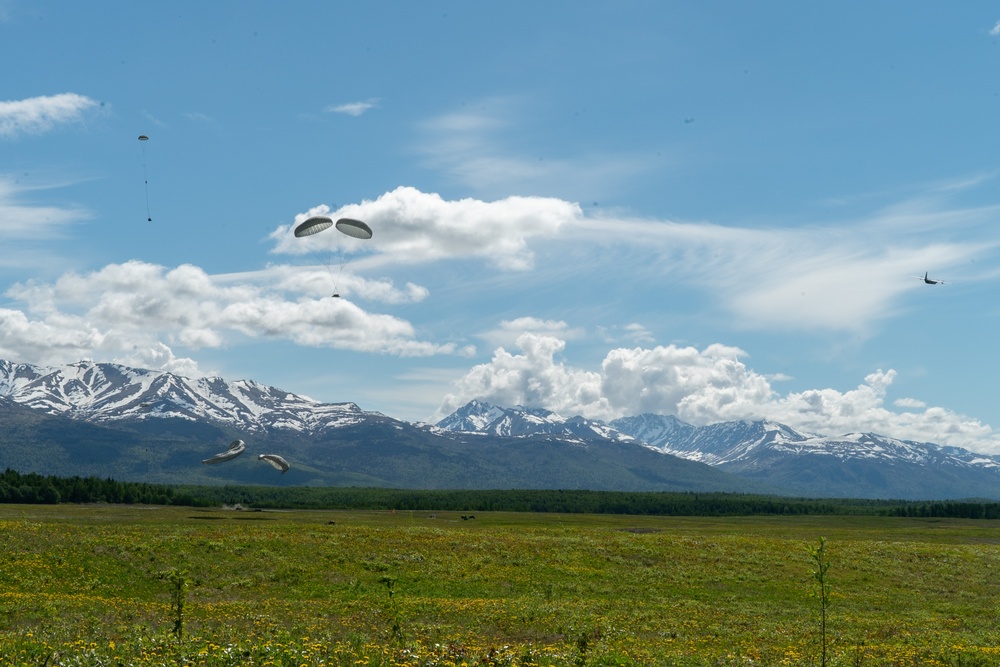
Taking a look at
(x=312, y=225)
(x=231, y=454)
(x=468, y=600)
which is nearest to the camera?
(x=468, y=600)

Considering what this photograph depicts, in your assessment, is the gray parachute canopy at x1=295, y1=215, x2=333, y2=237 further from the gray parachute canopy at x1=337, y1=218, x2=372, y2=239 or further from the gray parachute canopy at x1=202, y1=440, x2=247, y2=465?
the gray parachute canopy at x1=202, y1=440, x2=247, y2=465

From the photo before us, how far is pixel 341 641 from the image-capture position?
29.0 metres

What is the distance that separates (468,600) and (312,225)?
114ft

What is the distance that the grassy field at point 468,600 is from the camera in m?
26.6

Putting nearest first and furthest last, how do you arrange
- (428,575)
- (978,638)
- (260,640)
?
(260,640), (978,638), (428,575)

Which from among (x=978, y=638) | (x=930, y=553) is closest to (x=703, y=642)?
(x=978, y=638)

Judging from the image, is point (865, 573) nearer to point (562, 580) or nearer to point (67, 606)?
point (562, 580)

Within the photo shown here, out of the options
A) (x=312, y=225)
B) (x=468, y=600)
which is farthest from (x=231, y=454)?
(x=468, y=600)

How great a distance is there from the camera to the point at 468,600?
1805 inches

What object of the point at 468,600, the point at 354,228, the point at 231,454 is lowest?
the point at 468,600

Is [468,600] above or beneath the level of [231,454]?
beneath

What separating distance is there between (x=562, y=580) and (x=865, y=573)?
24319mm

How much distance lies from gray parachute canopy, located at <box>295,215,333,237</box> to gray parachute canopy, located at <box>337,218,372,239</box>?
1.47 m

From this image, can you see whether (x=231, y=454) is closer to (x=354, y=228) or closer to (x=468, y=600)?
(x=354, y=228)
